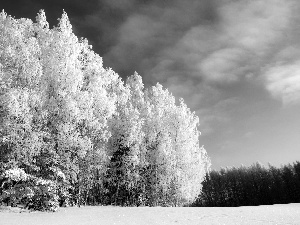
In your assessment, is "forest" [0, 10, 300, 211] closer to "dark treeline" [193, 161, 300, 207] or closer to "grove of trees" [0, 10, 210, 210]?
"grove of trees" [0, 10, 210, 210]

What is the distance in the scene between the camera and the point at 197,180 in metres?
26.1

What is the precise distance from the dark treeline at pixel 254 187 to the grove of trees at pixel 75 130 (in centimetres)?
3705

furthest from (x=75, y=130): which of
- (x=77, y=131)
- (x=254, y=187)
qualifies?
(x=254, y=187)

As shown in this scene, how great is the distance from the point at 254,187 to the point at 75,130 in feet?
197

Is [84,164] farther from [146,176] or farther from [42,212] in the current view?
[146,176]

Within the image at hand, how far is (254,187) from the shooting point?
219 ft

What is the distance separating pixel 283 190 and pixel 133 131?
54.5 meters

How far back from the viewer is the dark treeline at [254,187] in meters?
63.8

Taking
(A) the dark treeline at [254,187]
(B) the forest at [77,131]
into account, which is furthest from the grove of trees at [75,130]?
(A) the dark treeline at [254,187]

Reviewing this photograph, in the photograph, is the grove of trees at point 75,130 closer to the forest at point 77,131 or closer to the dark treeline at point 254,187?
the forest at point 77,131

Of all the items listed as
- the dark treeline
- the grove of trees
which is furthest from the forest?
the dark treeline

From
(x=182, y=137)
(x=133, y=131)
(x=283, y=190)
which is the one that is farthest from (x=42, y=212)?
(x=283, y=190)

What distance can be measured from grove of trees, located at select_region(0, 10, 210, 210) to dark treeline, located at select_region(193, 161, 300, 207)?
122 ft

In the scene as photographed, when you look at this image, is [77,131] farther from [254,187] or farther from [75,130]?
[254,187]
